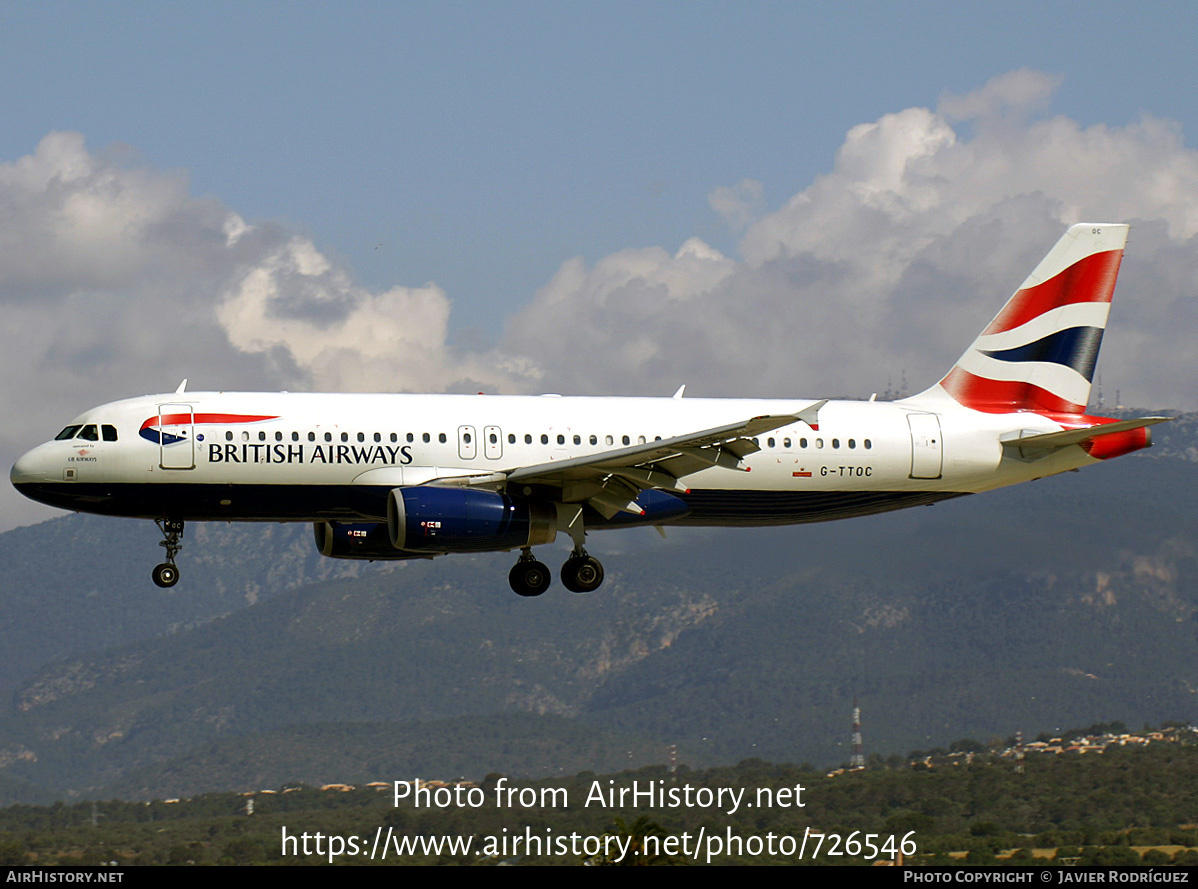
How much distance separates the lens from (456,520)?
1527 inches

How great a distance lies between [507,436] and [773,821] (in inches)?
4232

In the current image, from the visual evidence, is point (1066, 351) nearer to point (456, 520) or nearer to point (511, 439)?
point (511, 439)

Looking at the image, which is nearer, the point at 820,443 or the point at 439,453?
the point at 439,453

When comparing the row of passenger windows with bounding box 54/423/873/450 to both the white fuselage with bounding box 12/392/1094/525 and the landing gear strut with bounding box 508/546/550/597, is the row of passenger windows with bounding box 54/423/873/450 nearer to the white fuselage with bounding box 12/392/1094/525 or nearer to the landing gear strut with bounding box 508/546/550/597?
the white fuselage with bounding box 12/392/1094/525

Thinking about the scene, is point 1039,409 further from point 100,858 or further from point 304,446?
point 100,858

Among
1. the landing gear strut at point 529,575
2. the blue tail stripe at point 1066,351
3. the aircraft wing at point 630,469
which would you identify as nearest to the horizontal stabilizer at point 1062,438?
the blue tail stripe at point 1066,351

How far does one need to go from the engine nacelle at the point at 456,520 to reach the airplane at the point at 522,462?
0.05 m

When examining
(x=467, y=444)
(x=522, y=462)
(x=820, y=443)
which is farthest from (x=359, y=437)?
(x=820, y=443)

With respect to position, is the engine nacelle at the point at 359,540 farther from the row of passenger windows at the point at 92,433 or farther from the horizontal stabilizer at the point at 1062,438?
the horizontal stabilizer at the point at 1062,438

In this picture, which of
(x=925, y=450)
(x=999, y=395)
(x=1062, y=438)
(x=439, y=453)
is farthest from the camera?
(x=999, y=395)

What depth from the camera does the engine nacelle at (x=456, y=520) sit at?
1522 inches

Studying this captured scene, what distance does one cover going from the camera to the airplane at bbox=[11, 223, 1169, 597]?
3972 cm

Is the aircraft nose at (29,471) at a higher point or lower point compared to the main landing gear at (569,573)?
higher

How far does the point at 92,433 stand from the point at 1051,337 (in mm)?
26958
